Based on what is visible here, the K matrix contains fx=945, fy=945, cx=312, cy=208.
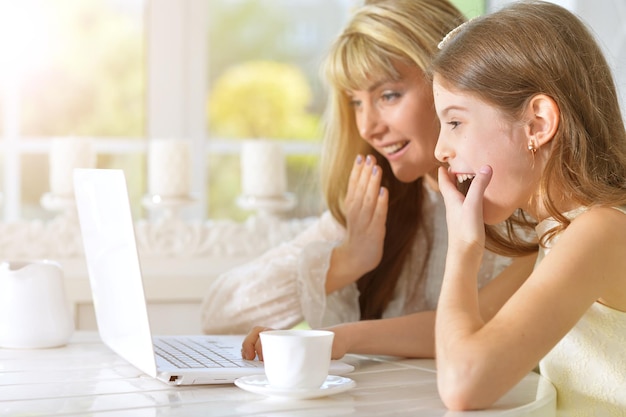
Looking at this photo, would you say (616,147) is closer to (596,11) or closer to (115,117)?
(596,11)

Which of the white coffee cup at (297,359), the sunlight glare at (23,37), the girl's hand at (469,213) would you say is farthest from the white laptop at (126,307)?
the sunlight glare at (23,37)

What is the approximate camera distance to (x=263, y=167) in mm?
2584

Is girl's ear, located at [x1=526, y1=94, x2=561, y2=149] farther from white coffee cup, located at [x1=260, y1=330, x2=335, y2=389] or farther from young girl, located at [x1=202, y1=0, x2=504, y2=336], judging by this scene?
young girl, located at [x1=202, y1=0, x2=504, y2=336]

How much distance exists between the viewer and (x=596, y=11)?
1.95 m

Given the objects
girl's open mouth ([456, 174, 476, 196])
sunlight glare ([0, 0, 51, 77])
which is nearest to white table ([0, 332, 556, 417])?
girl's open mouth ([456, 174, 476, 196])

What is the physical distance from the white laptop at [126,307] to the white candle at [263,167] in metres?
0.99

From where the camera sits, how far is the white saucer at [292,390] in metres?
1.13

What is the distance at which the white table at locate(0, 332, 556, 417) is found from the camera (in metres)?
1.10

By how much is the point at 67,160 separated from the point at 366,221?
3.18 ft

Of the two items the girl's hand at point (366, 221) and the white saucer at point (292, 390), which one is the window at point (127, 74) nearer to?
the girl's hand at point (366, 221)

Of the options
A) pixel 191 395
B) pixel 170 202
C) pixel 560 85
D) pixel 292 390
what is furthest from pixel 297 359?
pixel 170 202

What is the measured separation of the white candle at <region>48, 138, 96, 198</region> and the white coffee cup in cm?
146

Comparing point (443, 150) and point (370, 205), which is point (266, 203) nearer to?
point (370, 205)

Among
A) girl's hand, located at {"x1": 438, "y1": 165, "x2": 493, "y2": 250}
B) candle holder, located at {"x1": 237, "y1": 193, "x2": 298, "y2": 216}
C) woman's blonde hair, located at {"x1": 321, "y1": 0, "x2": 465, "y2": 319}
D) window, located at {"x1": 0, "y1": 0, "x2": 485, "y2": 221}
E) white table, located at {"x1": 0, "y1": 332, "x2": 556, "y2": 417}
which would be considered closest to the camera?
white table, located at {"x1": 0, "y1": 332, "x2": 556, "y2": 417}
